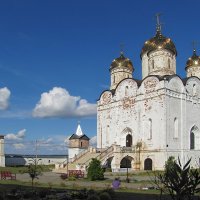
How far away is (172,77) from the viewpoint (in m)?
36.8

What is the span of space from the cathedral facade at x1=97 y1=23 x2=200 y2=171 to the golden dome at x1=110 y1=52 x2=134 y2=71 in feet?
8.06

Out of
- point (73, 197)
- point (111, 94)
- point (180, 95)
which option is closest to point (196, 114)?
point (180, 95)

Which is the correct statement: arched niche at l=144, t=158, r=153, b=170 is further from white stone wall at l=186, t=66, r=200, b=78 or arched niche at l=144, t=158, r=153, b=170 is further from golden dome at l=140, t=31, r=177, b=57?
white stone wall at l=186, t=66, r=200, b=78

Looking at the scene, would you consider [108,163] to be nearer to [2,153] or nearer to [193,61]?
[2,153]

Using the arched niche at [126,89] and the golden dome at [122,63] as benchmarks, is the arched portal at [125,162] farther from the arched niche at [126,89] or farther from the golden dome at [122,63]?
the golden dome at [122,63]

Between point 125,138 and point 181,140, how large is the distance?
621 cm

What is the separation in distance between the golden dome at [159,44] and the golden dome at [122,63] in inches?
146

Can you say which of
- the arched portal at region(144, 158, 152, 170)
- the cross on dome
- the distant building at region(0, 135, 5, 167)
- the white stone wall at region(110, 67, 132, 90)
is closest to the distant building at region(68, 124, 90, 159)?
the cross on dome

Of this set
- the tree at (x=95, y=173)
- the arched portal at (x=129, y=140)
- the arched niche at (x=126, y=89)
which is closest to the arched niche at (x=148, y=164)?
the arched portal at (x=129, y=140)

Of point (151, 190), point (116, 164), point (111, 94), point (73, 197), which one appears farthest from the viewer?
point (111, 94)

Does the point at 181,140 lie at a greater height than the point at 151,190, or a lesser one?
greater

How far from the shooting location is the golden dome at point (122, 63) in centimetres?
4528

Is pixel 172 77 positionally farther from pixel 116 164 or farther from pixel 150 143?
pixel 116 164

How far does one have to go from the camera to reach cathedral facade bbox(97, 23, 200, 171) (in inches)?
1401
